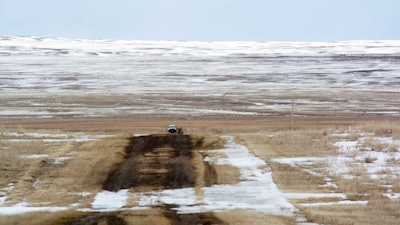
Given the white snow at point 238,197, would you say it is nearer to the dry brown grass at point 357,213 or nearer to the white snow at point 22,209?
the dry brown grass at point 357,213

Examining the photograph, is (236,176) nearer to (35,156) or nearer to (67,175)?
(67,175)

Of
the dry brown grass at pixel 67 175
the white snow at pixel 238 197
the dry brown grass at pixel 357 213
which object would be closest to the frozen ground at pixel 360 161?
the dry brown grass at pixel 357 213

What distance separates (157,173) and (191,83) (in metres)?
66.6

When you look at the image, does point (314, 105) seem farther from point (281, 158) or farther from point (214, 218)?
point (214, 218)

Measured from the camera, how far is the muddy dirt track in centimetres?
1466

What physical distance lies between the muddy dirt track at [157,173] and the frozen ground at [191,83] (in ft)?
81.0

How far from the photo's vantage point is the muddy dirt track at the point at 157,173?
14664 mm

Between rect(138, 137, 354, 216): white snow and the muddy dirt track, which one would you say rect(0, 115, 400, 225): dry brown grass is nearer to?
the muddy dirt track

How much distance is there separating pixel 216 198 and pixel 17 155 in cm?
924

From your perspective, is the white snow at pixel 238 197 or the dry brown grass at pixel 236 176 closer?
the dry brown grass at pixel 236 176

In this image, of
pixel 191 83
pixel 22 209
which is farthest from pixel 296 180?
pixel 191 83

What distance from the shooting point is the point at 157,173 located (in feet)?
69.7

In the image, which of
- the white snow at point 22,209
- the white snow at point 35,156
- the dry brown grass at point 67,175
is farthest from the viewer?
the white snow at point 35,156

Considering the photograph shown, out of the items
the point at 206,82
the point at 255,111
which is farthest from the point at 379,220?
the point at 206,82
